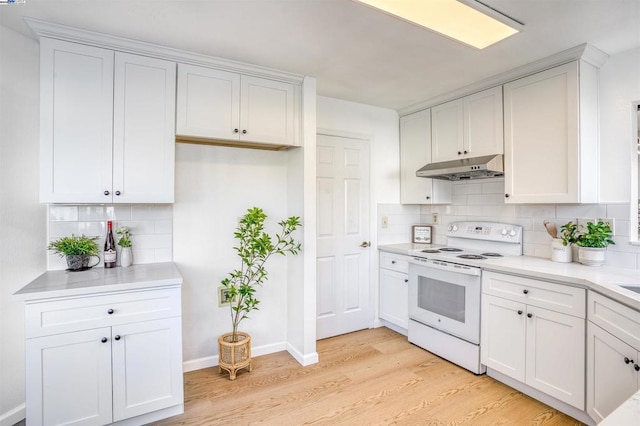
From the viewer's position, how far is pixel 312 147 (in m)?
2.76

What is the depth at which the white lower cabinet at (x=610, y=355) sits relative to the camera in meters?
1.57

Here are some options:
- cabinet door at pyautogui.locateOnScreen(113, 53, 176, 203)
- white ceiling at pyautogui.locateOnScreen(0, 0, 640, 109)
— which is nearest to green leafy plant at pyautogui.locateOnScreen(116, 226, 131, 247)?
cabinet door at pyautogui.locateOnScreen(113, 53, 176, 203)

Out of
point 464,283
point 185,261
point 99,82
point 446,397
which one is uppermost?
point 99,82

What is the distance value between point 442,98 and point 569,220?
1537mm

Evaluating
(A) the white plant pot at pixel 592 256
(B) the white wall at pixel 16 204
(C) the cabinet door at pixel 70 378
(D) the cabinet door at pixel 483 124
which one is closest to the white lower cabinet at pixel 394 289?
(D) the cabinet door at pixel 483 124

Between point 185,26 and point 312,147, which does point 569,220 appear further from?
point 185,26

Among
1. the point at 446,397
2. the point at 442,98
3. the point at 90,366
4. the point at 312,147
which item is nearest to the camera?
the point at 90,366

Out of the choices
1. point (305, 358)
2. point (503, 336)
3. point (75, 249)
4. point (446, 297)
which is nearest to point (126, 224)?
point (75, 249)

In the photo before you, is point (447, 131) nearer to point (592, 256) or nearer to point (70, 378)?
point (592, 256)

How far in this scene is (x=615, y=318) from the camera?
1696 mm

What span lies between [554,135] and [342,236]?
197 centimetres

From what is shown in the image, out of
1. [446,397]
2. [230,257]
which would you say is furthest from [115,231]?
[446,397]

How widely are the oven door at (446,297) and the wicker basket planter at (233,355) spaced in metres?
1.58

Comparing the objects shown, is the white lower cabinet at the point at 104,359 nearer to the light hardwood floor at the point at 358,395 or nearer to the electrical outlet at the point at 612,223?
the light hardwood floor at the point at 358,395
